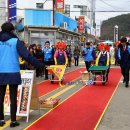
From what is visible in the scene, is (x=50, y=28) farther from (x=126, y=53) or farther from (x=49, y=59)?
(x=126, y=53)

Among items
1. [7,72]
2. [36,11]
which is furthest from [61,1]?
[7,72]

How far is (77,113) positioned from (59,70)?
778 cm

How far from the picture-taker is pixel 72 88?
53.1 ft

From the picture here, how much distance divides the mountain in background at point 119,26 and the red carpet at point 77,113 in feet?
394

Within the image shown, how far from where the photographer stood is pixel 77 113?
1017 centimetres

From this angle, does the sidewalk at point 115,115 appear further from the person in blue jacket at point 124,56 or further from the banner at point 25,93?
the person in blue jacket at point 124,56

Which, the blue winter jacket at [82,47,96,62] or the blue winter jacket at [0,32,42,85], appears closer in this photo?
the blue winter jacket at [0,32,42,85]

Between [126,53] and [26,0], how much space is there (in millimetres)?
42967

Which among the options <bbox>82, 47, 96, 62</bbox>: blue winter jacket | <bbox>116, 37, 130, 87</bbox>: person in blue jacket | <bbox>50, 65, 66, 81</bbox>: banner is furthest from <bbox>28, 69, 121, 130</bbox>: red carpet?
<bbox>82, 47, 96, 62</bbox>: blue winter jacket

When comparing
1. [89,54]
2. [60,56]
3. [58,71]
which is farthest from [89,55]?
[58,71]

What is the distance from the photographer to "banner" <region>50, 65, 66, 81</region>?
17809 mm

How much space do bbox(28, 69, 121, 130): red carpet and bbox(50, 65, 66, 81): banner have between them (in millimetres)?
3472

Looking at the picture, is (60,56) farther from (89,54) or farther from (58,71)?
(89,54)

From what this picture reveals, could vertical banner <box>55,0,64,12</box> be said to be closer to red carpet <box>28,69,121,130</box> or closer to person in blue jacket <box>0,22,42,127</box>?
red carpet <box>28,69,121,130</box>
